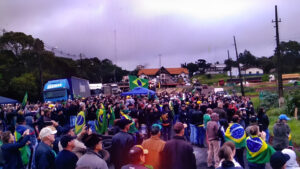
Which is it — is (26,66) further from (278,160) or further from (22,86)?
(278,160)

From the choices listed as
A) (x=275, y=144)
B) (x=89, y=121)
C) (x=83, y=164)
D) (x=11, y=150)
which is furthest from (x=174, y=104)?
(x=83, y=164)

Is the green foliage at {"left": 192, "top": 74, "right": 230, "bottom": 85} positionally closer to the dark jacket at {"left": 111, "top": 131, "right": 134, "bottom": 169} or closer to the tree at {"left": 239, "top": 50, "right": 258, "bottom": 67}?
the tree at {"left": 239, "top": 50, "right": 258, "bottom": 67}

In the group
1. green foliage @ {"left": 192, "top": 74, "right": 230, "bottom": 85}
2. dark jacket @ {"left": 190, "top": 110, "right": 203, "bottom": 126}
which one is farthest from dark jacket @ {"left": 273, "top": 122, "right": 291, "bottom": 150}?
green foliage @ {"left": 192, "top": 74, "right": 230, "bottom": 85}

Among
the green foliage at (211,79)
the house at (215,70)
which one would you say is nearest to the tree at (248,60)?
the house at (215,70)

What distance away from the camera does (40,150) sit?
501 cm

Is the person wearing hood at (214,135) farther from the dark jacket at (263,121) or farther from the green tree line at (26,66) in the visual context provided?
the green tree line at (26,66)

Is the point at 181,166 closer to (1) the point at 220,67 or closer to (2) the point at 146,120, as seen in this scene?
(2) the point at 146,120

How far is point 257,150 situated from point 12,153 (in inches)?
200

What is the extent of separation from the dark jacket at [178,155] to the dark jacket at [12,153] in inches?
117

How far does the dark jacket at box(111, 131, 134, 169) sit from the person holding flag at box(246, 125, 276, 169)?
8.26 feet

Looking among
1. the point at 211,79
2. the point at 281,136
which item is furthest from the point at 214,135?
the point at 211,79

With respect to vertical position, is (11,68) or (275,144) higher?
(11,68)

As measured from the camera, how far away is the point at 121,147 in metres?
5.76

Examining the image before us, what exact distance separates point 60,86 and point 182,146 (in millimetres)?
23393
